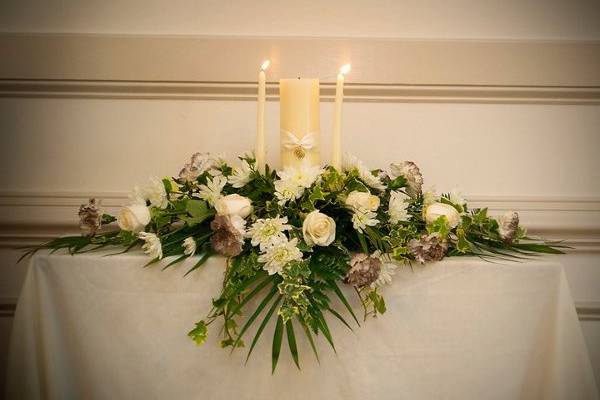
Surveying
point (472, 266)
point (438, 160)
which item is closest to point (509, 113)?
point (438, 160)

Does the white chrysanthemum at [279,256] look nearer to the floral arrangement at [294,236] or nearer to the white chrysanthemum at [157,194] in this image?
the floral arrangement at [294,236]

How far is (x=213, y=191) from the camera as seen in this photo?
753mm

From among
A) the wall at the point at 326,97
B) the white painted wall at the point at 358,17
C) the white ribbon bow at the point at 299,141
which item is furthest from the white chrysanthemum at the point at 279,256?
the white painted wall at the point at 358,17

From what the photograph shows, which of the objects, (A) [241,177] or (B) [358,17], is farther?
(B) [358,17]

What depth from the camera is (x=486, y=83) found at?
111cm

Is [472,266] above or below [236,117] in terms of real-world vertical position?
below

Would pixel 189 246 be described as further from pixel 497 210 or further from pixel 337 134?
pixel 497 210

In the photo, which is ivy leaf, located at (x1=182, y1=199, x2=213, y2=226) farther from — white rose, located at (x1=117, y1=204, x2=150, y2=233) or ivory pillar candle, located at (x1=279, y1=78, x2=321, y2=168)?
ivory pillar candle, located at (x1=279, y1=78, x2=321, y2=168)

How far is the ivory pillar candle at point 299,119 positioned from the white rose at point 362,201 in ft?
Answer: 0.40

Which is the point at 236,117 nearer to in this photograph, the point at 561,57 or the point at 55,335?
the point at 55,335

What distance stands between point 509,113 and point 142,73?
2.92ft

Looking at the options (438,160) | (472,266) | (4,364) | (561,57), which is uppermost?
(561,57)

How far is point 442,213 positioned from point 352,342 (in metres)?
0.25

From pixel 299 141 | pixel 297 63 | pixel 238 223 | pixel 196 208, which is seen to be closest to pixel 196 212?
pixel 196 208
